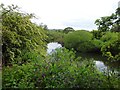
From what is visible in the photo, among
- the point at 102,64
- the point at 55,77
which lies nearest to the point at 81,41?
the point at 102,64

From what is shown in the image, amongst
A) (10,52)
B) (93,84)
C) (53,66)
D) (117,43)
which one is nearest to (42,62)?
(53,66)

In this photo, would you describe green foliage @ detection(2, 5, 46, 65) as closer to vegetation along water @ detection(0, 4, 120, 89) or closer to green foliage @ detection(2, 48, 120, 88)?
vegetation along water @ detection(0, 4, 120, 89)

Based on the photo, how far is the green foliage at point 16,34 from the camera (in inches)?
260

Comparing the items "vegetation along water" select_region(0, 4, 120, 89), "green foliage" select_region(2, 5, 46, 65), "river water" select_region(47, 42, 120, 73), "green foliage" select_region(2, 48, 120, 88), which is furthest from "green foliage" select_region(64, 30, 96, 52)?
"green foliage" select_region(2, 48, 120, 88)

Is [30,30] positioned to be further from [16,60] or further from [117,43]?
[117,43]

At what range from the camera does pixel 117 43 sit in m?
6.55

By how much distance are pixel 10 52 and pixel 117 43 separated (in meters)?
2.38

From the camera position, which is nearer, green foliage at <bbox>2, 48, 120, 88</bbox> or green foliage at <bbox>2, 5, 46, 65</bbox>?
green foliage at <bbox>2, 48, 120, 88</bbox>

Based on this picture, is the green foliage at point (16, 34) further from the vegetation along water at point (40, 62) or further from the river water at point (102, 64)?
the river water at point (102, 64)

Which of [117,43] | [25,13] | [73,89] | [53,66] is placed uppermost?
[25,13]

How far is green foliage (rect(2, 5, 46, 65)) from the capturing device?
6598 millimetres

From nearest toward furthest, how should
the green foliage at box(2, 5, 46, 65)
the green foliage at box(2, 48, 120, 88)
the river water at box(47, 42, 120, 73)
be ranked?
the green foliage at box(2, 48, 120, 88) < the green foliage at box(2, 5, 46, 65) < the river water at box(47, 42, 120, 73)

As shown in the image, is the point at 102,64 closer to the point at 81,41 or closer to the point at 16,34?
the point at 81,41

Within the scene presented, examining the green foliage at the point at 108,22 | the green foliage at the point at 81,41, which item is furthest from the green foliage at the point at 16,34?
the green foliage at the point at 81,41
